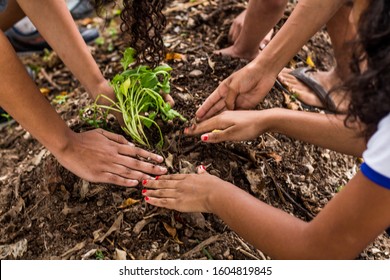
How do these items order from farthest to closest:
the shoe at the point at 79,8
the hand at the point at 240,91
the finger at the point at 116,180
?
the shoe at the point at 79,8 → the hand at the point at 240,91 → the finger at the point at 116,180

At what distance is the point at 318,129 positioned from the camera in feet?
6.46

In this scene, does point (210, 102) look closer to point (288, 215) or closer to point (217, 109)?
point (217, 109)

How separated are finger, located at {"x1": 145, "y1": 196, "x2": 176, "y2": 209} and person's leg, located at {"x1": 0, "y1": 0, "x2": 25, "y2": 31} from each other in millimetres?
1344

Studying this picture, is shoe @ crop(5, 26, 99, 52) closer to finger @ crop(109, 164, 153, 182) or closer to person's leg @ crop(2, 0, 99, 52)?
person's leg @ crop(2, 0, 99, 52)

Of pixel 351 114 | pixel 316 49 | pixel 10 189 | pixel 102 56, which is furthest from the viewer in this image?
pixel 102 56

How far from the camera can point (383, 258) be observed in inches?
82.6

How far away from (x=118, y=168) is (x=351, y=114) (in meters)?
0.98

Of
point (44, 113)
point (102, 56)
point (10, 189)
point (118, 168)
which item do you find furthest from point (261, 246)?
point (102, 56)

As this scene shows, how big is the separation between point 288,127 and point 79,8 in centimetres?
223

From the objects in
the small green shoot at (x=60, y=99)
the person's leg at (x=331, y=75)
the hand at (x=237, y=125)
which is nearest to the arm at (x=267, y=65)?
the hand at (x=237, y=125)

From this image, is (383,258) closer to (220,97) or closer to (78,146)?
(220,97)

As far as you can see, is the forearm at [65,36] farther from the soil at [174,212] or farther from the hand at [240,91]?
the hand at [240,91]

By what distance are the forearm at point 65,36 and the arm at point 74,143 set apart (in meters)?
0.26

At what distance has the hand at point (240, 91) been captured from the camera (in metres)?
2.12
